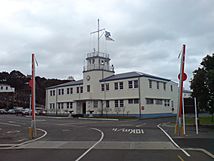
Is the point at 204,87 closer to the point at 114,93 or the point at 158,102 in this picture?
the point at 158,102

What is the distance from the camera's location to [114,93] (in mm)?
54125

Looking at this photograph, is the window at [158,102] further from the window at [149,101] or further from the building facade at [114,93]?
the window at [149,101]

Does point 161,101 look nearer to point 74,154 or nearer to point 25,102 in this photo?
point 74,154

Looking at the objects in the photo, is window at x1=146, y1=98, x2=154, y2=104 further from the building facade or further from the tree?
the tree

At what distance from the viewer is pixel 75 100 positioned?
60.0 metres

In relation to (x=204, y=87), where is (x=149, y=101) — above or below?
below

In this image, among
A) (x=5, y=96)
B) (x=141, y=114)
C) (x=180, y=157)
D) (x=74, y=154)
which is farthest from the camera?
(x=5, y=96)

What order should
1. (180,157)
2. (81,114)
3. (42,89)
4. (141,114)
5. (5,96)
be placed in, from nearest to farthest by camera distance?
(180,157)
(141,114)
(81,114)
(5,96)
(42,89)

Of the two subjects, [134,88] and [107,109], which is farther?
[107,109]

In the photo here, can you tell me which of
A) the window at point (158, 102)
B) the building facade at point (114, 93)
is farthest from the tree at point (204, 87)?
the window at point (158, 102)

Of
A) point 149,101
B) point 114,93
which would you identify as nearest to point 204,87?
point 149,101

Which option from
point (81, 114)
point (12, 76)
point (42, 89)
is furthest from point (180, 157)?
point (12, 76)

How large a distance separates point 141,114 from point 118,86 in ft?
23.4

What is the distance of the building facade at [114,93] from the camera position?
1996 inches
